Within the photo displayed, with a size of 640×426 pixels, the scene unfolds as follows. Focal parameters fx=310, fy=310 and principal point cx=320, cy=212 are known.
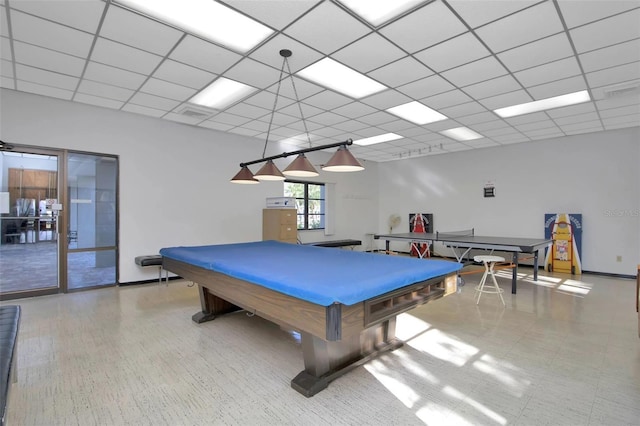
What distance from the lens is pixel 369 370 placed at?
2.52m

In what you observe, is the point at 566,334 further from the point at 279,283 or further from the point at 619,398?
the point at 279,283

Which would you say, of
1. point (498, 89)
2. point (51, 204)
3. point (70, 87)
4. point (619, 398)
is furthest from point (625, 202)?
point (51, 204)

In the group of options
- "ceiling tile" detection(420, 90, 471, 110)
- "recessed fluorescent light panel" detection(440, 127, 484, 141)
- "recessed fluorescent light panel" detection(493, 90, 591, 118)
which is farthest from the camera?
"recessed fluorescent light panel" detection(440, 127, 484, 141)

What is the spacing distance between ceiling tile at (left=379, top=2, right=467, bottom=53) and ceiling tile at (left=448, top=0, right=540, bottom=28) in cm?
8

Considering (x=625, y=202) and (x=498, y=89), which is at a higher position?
(x=498, y=89)

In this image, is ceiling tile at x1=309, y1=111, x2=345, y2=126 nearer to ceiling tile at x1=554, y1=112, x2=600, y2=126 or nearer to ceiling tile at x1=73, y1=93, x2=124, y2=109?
ceiling tile at x1=73, y1=93, x2=124, y2=109

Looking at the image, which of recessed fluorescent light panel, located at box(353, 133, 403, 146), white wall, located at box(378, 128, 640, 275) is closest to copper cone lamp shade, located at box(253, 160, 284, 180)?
recessed fluorescent light panel, located at box(353, 133, 403, 146)

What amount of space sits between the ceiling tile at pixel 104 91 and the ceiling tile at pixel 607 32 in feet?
17.2

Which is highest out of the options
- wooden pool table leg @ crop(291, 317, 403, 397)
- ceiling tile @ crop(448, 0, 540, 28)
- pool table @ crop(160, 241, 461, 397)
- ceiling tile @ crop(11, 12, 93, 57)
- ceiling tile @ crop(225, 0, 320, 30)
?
ceiling tile @ crop(448, 0, 540, 28)

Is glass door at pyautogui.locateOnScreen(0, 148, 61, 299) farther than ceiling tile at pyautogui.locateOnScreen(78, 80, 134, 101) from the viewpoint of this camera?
Yes

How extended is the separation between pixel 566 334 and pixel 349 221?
6257 millimetres

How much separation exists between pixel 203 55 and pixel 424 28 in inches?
88.3

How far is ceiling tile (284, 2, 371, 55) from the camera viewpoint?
8.58 ft

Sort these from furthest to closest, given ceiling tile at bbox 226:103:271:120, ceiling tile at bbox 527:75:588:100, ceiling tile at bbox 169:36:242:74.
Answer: ceiling tile at bbox 226:103:271:120
ceiling tile at bbox 527:75:588:100
ceiling tile at bbox 169:36:242:74
